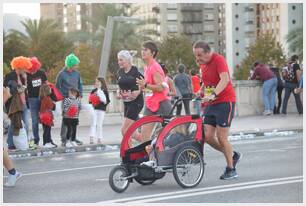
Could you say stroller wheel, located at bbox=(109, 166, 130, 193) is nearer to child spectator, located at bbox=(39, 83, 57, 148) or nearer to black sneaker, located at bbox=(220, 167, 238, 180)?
black sneaker, located at bbox=(220, 167, 238, 180)

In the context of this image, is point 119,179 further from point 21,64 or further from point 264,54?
point 264,54

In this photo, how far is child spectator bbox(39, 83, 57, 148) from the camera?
45.7 ft

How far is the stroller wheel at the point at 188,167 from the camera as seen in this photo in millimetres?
8672

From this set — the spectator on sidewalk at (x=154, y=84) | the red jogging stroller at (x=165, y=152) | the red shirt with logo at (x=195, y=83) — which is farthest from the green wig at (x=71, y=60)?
the red shirt with logo at (x=195, y=83)

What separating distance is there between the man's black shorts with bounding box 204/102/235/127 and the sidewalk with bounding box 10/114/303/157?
16.3ft

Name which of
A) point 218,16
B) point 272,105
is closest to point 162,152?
point 272,105

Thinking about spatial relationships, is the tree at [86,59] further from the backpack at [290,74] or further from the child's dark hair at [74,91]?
the child's dark hair at [74,91]

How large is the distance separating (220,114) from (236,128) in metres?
8.75

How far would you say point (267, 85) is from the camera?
71.4 ft

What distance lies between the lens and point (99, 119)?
15047mm

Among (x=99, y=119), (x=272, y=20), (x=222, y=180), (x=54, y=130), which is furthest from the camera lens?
(x=272, y=20)

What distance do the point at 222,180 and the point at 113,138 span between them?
6960 mm

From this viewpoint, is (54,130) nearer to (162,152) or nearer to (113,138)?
(113,138)

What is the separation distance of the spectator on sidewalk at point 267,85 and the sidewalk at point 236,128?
665mm
